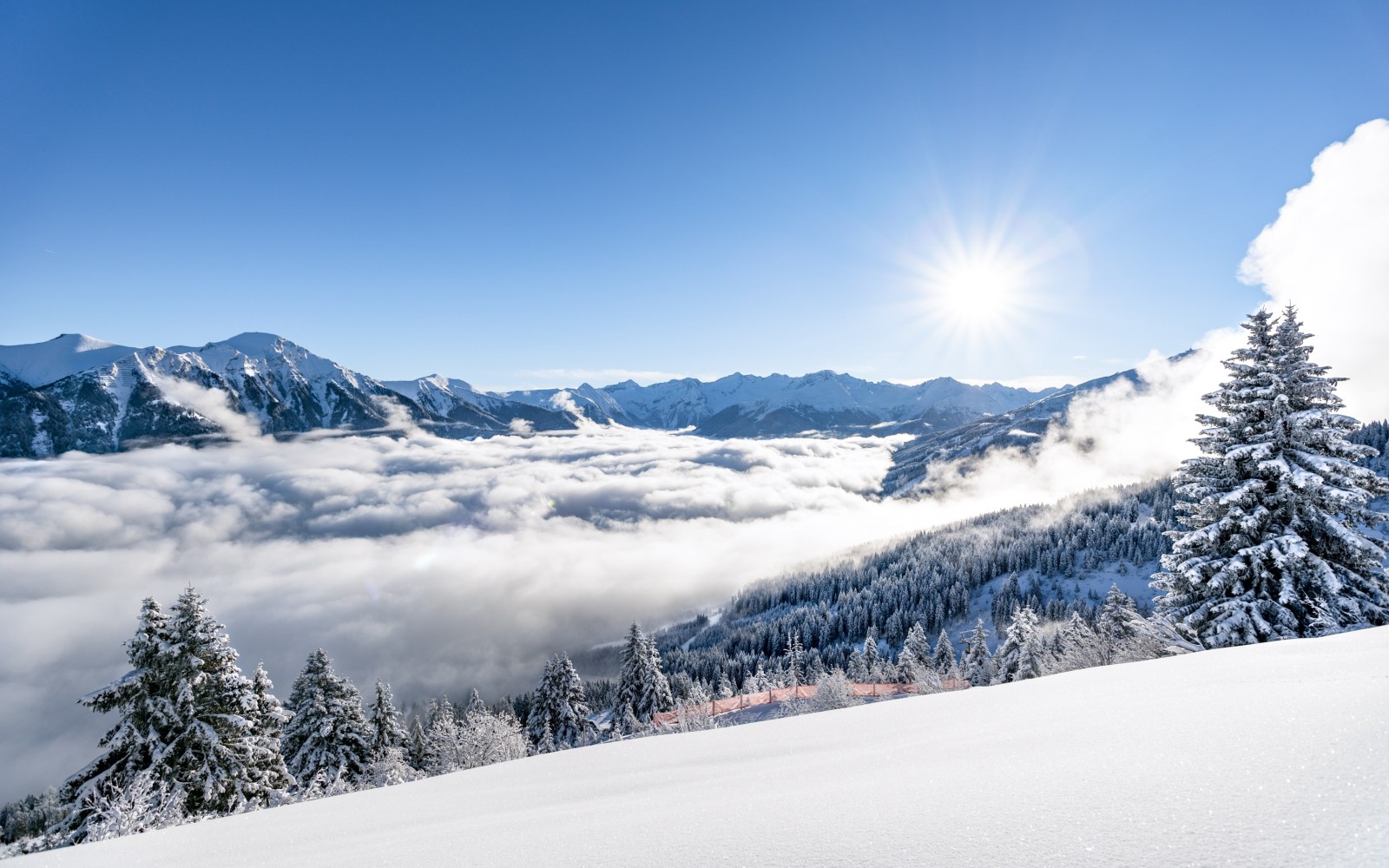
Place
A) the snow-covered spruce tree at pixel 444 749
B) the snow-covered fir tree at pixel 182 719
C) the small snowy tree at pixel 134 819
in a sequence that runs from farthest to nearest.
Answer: the snow-covered spruce tree at pixel 444 749 → the snow-covered fir tree at pixel 182 719 → the small snowy tree at pixel 134 819

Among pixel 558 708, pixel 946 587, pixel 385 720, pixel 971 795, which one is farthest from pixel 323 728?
pixel 946 587

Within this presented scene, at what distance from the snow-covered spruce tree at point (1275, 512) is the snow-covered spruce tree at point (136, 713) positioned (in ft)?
98.5

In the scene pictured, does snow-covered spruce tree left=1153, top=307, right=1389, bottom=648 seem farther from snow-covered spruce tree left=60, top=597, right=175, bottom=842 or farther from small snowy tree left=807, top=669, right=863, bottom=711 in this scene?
snow-covered spruce tree left=60, top=597, right=175, bottom=842

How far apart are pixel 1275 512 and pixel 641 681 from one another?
4206 centimetres

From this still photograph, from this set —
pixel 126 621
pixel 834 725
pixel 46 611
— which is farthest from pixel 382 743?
pixel 46 611

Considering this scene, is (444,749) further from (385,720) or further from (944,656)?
(944,656)

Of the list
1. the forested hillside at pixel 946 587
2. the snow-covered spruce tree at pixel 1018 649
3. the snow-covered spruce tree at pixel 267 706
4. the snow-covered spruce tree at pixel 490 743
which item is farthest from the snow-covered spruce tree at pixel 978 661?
the forested hillside at pixel 946 587

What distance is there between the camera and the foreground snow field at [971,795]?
2125 mm

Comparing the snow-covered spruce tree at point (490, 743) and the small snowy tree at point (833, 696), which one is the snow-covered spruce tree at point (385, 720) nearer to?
the snow-covered spruce tree at point (490, 743)

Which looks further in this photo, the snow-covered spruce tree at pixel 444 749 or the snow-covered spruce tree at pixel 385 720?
the snow-covered spruce tree at pixel 385 720

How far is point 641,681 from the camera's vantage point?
150ft

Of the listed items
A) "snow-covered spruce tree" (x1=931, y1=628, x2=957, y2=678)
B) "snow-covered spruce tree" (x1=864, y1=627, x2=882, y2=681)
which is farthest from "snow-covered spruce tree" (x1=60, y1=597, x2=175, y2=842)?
"snow-covered spruce tree" (x1=931, y1=628, x2=957, y2=678)

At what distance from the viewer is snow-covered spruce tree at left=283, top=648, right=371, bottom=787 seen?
28078 mm

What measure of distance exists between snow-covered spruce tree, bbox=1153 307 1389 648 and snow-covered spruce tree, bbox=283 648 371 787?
36414mm
